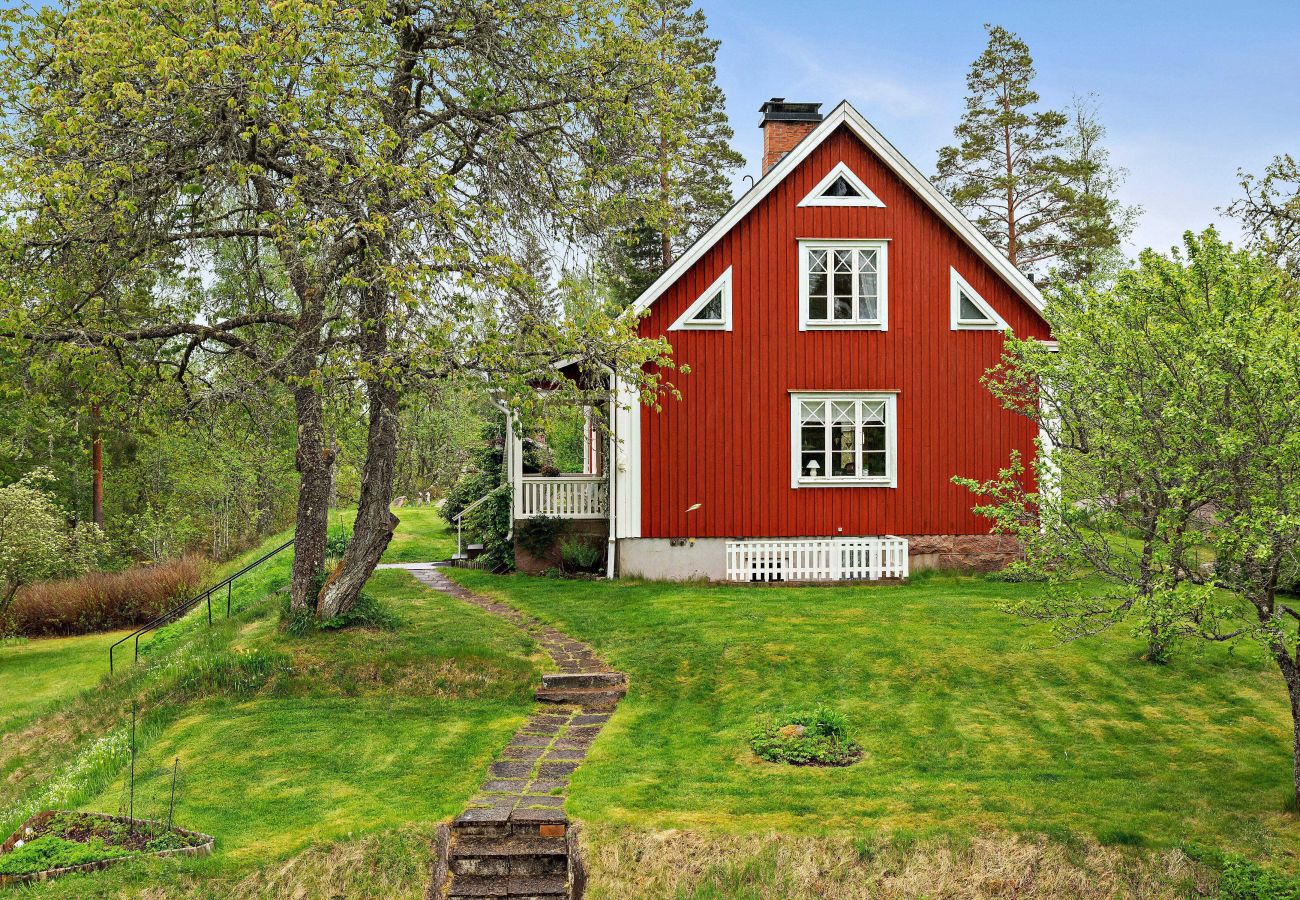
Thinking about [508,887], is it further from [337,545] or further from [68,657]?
[337,545]

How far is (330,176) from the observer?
1233 centimetres

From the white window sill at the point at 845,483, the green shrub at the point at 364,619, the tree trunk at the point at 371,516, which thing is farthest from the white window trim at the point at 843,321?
the green shrub at the point at 364,619

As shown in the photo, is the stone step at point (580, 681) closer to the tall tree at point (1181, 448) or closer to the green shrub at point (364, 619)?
the green shrub at point (364, 619)

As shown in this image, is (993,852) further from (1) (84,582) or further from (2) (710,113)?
(2) (710,113)

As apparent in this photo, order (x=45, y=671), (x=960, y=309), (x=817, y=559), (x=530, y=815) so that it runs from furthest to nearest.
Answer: (x=960, y=309), (x=45, y=671), (x=817, y=559), (x=530, y=815)

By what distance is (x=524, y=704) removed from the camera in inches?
487

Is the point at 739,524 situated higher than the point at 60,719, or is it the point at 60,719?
the point at 739,524

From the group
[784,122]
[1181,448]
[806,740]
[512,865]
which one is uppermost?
[784,122]

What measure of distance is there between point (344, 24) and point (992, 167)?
28166mm

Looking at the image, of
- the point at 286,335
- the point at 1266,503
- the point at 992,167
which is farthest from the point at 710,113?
the point at 1266,503

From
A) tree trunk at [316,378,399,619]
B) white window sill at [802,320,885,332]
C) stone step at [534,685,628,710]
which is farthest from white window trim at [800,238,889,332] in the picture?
stone step at [534,685,628,710]

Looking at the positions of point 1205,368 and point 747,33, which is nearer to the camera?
point 1205,368

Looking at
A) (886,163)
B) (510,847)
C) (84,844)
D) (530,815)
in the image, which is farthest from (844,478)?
(84,844)

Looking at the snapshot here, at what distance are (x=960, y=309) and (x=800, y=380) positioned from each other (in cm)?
360
